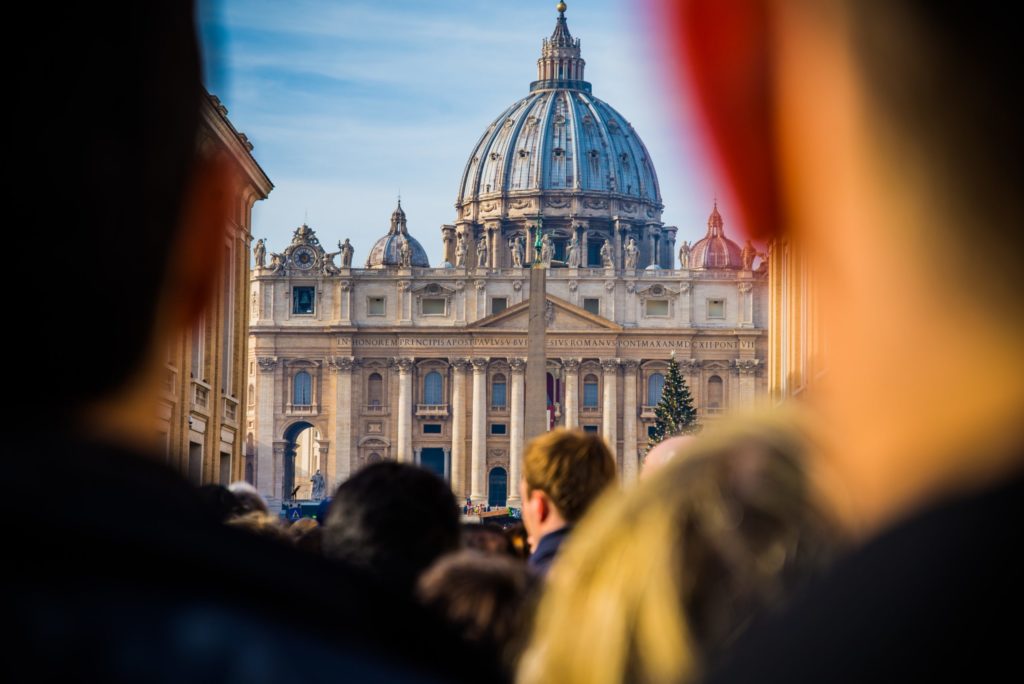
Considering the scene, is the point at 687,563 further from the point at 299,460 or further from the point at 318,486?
the point at 299,460

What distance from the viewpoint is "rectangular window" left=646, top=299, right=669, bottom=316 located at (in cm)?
8925

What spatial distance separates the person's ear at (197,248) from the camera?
1244 millimetres

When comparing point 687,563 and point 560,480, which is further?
point 560,480

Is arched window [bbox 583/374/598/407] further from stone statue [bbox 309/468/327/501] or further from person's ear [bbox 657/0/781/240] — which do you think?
person's ear [bbox 657/0/781/240]

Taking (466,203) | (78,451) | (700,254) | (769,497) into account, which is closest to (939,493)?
(769,497)

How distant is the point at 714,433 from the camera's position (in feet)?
4.24

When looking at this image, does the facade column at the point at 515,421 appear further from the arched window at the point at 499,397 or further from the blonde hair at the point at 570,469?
the blonde hair at the point at 570,469

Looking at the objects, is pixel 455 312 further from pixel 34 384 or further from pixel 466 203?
pixel 34 384

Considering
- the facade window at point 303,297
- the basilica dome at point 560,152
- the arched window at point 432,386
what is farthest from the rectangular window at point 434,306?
the basilica dome at point 560,152

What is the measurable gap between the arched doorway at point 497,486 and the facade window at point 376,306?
9514 millimetres

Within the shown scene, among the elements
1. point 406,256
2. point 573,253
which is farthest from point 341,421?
point 573,253

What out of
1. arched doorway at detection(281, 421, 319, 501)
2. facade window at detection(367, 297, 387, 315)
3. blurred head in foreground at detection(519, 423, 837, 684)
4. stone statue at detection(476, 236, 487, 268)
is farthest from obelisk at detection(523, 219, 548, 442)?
stone statue at detection(476, 236, 487, 268)

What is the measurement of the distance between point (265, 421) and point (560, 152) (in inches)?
1319

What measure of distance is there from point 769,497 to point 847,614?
22 cm
